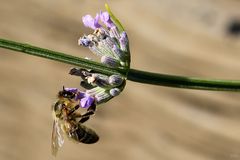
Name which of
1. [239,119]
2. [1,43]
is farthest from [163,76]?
[239,119]

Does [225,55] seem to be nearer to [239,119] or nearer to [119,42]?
[239,119]

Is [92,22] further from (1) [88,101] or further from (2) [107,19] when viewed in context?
(1) [88,101]

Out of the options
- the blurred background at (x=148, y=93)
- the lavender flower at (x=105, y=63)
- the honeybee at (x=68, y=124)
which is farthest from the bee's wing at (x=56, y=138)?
the blurred background at (x=148, y=93)

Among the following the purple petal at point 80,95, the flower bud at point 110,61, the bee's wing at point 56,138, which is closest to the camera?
the flower bud at point 110,61

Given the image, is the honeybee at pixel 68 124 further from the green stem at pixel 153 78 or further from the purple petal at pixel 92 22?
the green stem at pixel 153 78

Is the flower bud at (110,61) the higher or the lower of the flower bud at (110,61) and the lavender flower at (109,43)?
the lower

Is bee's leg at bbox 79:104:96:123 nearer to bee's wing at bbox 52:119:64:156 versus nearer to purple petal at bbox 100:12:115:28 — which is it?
bee's wing at bbox 52:119:64:156
